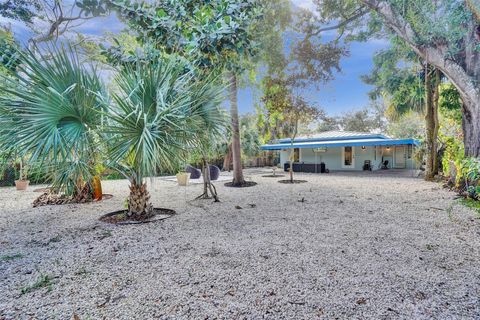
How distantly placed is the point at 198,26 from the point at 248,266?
17.2 ft

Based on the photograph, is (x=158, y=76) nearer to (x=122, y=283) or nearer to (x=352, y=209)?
(x=122, y=283)

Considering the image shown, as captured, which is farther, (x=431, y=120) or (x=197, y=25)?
(x=431, y=120)

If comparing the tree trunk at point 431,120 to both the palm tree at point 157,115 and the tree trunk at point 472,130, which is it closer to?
the tree trunk at point 472,130

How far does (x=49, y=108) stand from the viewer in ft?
14.4

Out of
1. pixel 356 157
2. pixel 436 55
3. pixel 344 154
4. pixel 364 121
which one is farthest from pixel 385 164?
pixel 364 121

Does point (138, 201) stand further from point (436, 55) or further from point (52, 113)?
point (436, 55)

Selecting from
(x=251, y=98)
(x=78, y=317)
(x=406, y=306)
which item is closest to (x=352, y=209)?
(x=406, y=306)

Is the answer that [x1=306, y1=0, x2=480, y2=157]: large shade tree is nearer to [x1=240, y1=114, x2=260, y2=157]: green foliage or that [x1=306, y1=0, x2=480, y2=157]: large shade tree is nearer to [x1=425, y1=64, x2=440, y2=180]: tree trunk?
[x1=425, y1=64, x2=440, y2=180]: tree trunk

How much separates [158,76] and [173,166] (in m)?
1.75

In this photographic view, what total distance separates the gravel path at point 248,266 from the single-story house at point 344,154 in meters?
14.4

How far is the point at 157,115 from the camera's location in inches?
172

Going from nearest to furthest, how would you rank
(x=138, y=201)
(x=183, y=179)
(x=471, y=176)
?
(x=138, y=201) → (x=471, y=176) → (x=183, y=179)

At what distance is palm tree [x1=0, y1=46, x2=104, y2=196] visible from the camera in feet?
13.6

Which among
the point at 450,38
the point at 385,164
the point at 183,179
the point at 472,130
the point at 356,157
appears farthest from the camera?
the point at 385,164
